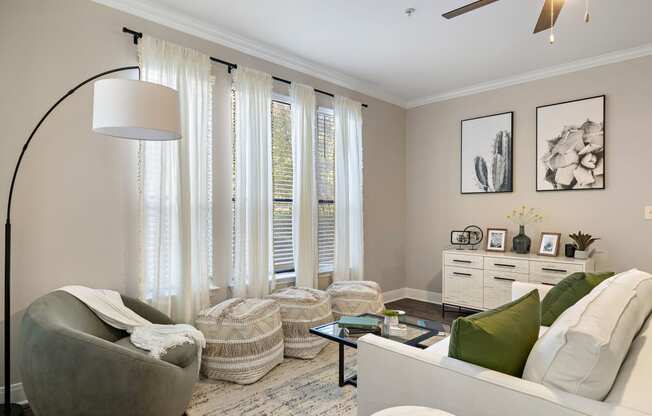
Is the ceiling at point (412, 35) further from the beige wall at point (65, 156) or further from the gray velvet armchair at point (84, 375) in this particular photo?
the gray velvet armchair at point (84, 375)

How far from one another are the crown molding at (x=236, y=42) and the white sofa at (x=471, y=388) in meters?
2.88

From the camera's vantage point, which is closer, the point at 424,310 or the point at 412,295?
the point at 424,310

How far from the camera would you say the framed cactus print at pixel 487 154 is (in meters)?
4.65

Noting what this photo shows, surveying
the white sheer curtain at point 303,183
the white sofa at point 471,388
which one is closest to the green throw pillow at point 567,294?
the white sofa at point 471,388

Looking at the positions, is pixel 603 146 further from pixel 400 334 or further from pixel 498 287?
pixel 400 334

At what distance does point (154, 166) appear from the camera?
9.80ft

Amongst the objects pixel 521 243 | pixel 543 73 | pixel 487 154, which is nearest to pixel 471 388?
pixel 521 243

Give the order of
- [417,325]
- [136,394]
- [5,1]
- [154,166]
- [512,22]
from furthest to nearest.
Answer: [512,22] < [154,166] < [417,325] < [5,1] < [136,394]

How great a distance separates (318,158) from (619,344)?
3.36m

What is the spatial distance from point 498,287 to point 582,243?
3.00 ft

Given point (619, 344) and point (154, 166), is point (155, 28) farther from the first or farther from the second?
point (619, 344)

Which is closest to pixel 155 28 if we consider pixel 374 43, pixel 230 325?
pixel 374 43

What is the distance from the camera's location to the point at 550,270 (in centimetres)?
386

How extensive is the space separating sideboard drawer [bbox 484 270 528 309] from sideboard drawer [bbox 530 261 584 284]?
0.14m
